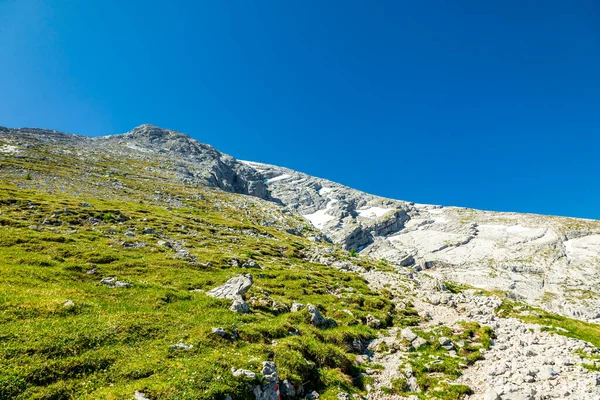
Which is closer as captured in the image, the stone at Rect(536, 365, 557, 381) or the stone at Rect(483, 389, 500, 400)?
the stone at Rect(483, 389, 500, 400)

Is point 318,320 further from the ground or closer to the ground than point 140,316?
further from the ground

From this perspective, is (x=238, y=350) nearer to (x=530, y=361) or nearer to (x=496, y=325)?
(x=530, y=361)

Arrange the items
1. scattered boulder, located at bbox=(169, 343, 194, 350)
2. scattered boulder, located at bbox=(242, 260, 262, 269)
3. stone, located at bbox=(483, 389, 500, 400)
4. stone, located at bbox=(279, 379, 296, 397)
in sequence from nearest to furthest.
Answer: stone, located at bbox=(279, 379, 296, 397) < scattered boulder, located at bbox=(169, 343, 194, 350) < stone, located at bbox=(483, 389, 500, 400) < scattered boulder, located at bbox=(242, 260, 262, 269)

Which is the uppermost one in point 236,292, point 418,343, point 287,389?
point 236,292

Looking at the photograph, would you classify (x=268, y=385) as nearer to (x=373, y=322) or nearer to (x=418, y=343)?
(x=418, y=343)

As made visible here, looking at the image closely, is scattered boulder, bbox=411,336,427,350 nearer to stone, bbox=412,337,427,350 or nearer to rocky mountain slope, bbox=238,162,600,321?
stone, bbox=412,337,427,350

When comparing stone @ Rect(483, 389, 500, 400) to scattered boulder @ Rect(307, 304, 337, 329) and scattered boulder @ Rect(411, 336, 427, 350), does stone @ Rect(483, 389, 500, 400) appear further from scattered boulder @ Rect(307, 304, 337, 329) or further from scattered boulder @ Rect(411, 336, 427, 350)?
scattered boulder @ Rect(307, 304, 337, 329)

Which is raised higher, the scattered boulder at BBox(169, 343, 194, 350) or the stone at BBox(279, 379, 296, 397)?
the scattered boulder at BBox(169, 343, 194, 350)

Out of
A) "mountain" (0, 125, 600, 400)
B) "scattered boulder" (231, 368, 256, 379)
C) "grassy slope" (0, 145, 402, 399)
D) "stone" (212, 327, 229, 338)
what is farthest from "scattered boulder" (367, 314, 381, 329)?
"scattered boulder" (231, 368, 256, 379)

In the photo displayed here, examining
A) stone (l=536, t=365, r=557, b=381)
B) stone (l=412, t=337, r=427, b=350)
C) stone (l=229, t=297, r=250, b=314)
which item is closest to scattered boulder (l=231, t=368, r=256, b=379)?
stone (l=229, t=297, r=250, b=314)

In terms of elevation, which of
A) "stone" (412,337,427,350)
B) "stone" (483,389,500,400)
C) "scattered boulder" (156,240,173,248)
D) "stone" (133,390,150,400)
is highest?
"scattered boulder" (156,240,173,248)

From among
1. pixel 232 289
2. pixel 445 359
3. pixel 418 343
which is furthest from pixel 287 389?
pixel 418 343

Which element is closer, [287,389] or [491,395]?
[287,389]

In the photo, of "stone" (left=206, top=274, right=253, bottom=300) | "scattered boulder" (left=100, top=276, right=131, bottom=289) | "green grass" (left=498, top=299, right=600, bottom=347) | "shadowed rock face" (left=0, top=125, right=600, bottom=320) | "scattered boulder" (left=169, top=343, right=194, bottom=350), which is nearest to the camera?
"scattered boulder" (left=169, top=343, right=194, bottom=350)
